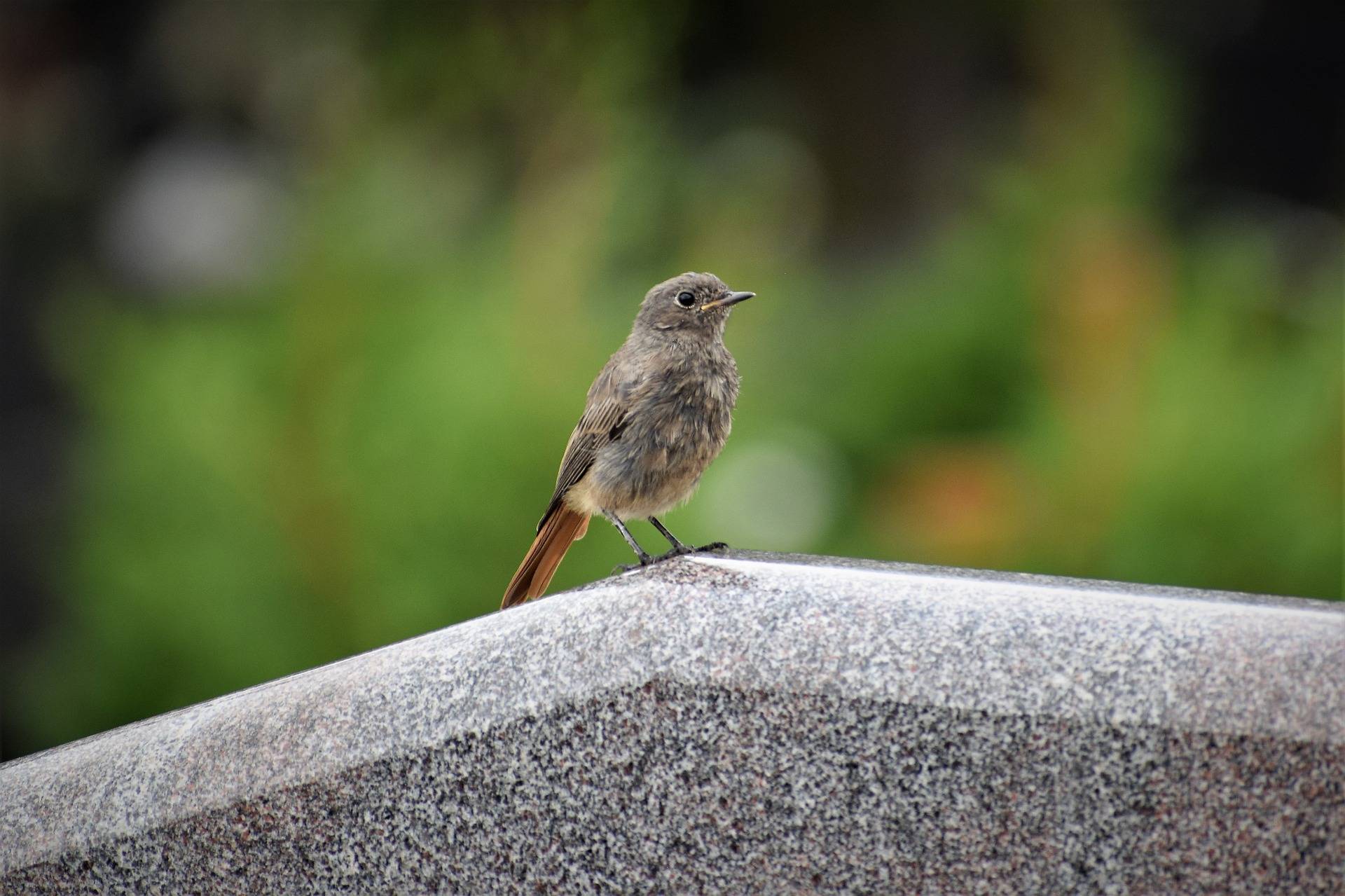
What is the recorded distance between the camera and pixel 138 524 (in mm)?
5430

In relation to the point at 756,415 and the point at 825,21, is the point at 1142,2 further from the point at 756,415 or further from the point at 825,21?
the point at 756,415

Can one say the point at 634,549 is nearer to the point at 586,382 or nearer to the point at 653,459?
the point at 653,459

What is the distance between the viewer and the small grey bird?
3.98 m

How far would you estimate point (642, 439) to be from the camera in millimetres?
3963

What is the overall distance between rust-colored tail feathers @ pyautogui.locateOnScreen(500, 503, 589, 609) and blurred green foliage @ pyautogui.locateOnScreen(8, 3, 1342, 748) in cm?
110

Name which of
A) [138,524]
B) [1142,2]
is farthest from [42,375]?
[1142,2]

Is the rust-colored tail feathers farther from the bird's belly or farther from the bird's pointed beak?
the bird's pointed beak

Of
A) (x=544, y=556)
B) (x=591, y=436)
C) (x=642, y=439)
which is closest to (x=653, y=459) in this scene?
(x=642, y=439)

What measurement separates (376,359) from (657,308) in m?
1.54

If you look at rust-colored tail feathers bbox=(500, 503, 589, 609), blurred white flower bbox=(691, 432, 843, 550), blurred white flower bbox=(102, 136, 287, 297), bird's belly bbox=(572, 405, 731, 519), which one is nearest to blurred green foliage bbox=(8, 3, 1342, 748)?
blurred white flower bbox=(691, 432, 843, 550)

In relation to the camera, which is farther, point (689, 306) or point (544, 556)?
point (689, 306)

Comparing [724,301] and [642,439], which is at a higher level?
[724,301]

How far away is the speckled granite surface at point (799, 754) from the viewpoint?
233 cm

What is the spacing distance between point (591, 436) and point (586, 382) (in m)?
1.50
